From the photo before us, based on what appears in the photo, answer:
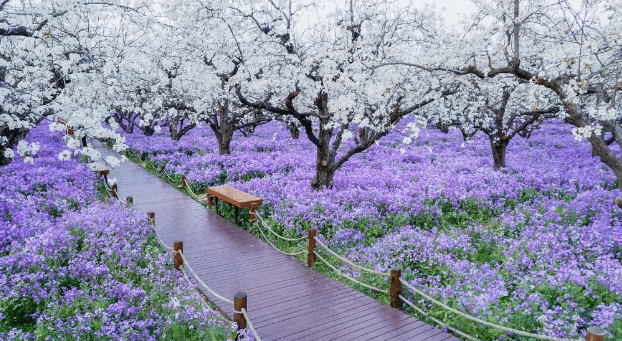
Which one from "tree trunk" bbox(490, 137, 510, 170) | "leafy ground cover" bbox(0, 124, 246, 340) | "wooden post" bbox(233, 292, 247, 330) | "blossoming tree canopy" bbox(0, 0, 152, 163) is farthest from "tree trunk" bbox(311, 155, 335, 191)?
"tree trunk" bbox(490, 137, 510, 170)

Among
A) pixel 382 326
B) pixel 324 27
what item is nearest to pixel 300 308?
pixel 382 326

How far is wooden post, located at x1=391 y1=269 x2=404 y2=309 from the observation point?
8672 millimetres

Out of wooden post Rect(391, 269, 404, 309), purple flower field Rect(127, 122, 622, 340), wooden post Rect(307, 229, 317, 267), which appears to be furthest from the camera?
wooden post Rect(307, 229, 317, 267)

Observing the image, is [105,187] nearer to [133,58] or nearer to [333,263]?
[133,58]

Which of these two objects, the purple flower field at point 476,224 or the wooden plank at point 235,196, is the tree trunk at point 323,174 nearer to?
the purple flower field at point 476,224

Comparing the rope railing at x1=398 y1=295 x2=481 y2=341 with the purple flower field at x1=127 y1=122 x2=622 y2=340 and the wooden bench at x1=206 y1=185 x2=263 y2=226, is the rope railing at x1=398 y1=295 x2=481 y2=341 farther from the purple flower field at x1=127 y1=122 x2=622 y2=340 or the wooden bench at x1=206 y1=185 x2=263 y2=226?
the wooden bench at x1=206 y1=185 x2=263 y2=226

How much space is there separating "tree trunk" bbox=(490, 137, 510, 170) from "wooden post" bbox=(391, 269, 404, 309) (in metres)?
15.9

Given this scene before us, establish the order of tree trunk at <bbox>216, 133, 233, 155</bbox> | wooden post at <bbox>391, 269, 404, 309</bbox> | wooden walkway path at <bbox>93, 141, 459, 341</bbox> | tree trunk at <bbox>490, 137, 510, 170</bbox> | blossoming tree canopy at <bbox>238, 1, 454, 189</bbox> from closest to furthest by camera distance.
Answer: wooden walkway path at <bbox>93, 141, 459, 341</bbox> → wooden post at <bbox>391, 269, 404, 309</bbox> → blossoming tree canopy at <bbox>238, 1, 454, 189</bbox> → tree trunk at <bbox>490, 137, 510, 170</bbox> → tree trunk at <bbox>216, 133, 233, 155</bbox>

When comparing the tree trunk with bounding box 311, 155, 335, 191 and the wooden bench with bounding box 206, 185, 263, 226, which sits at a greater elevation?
the tree trunk with bounding box 311, 155, 335, 191

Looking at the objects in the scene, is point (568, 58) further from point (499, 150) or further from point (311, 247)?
point (499, 150)

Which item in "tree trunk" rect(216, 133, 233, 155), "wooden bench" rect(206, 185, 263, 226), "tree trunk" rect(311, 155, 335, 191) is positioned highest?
"tree trunk" rect(216, 133, 233, 155)

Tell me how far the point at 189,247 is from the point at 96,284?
13.4ft

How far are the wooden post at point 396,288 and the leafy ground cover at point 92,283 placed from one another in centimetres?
336

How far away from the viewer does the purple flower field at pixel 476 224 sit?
7.71 metres
